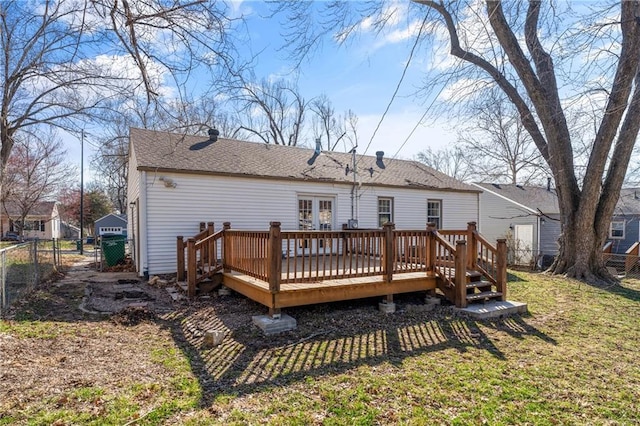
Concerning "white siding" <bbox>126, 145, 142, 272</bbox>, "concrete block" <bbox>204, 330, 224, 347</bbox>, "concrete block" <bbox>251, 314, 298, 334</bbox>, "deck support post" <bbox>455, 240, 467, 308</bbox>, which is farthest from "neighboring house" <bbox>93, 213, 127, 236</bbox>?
"deck support post" <bbox>455, 240, 467, 308</bbox>

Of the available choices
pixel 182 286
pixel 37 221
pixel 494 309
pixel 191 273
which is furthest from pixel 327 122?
pixel 37 221

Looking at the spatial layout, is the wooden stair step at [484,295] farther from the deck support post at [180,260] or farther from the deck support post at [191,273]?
the deck support post at [180,260]

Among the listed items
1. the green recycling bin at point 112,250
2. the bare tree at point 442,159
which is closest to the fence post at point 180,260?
the green recycling bin at point 112,250

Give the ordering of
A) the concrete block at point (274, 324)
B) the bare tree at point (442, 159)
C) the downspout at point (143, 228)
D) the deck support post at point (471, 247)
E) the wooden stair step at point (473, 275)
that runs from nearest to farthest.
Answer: the concrete block at point (274, 324)
the wooden stair step at point (473, 275)
the deck support post at point (471, 247)
the downspout at point (143, 228)
the bare tree at point (442, 159)

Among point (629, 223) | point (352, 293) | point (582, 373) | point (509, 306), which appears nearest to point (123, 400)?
point (352, 293)

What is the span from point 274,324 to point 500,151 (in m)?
24.6

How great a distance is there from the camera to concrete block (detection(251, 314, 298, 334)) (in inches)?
204

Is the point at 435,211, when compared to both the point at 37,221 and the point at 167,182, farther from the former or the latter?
the point at 37,221

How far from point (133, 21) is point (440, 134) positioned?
8.77m

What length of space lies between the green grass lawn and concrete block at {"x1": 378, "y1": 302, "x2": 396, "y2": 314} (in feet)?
0.49

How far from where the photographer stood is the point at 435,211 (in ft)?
47.6

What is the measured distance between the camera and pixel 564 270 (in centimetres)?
1072

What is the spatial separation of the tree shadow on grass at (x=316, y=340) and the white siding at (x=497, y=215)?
15.4m

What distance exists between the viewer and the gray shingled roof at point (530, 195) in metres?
21.2
